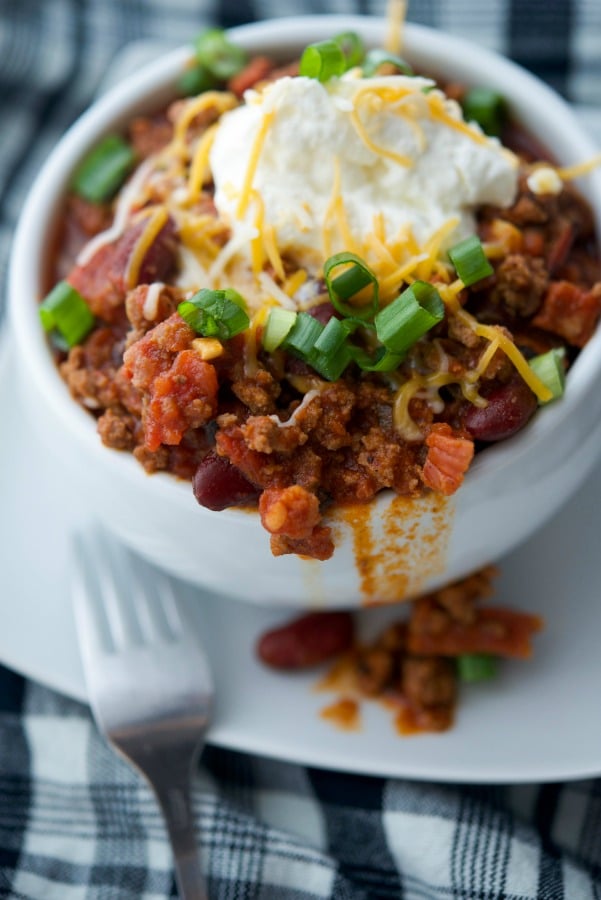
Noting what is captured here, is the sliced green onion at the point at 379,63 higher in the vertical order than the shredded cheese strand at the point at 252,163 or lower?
higher

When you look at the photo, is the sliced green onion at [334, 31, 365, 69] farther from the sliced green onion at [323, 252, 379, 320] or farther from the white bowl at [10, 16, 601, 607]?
the sliced green onion at [323, 252, 379, 320]

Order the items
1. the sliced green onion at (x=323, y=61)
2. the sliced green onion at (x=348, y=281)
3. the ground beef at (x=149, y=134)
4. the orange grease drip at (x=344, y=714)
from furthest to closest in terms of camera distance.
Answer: the ground beef at (x=149, y=134) < the orange grease drip at (x=344, y=714) < the sliced green onion at (x=323, y=61) < the sliced green onion at (x=348, y=281)

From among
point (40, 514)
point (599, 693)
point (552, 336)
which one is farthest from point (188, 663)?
point (552, 336)

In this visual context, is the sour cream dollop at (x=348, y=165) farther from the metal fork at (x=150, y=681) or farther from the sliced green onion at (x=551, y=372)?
the metal fork at (x=150, y=681)

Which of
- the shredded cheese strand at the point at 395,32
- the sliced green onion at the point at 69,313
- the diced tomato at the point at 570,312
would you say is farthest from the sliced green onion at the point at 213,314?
the shredded cheese strand at the point at 395,32

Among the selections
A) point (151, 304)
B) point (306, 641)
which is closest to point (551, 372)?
point (151, 304)
